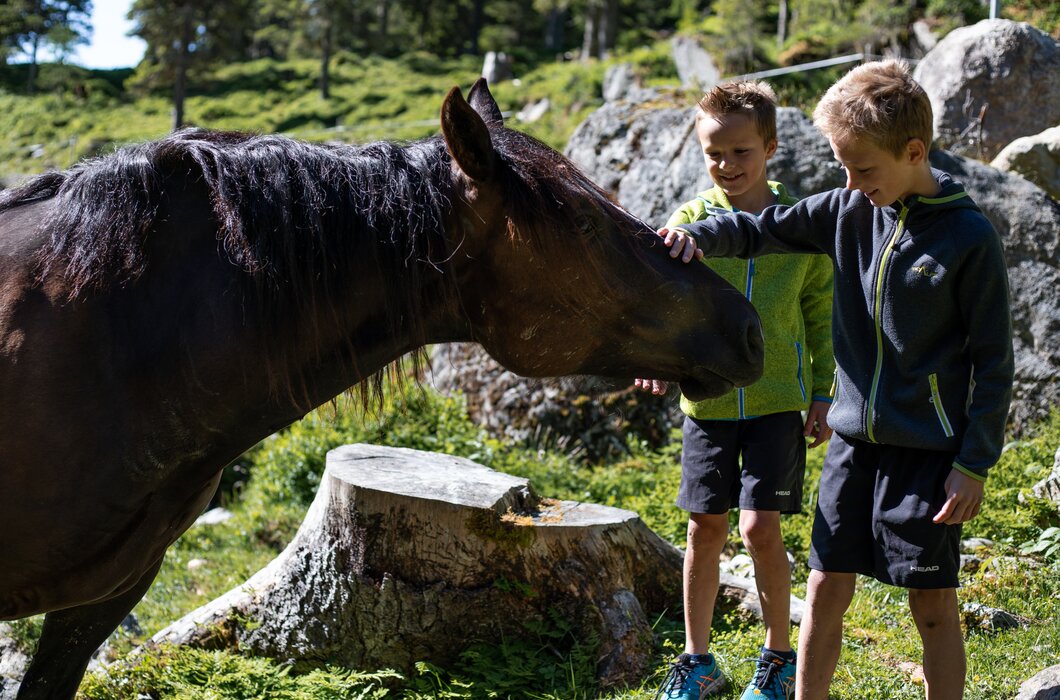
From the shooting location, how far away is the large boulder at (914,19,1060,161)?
753 cm

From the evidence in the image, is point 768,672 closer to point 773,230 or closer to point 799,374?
point 799,374

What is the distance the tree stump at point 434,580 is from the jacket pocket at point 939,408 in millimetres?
1692

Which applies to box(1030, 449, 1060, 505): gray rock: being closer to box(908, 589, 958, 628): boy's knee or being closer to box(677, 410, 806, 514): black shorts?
box(677, 410, 806, 514): black shorts

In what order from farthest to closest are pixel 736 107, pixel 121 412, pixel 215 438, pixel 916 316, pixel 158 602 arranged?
1. pixel 158 602
2. pixel 736 107
3. pixel 916 316
4. pixel 215 438
5. pixel 121 412

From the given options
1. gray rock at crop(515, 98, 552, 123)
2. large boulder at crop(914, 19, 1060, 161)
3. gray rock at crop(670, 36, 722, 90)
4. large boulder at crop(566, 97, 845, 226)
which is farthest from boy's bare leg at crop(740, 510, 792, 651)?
gray rock at crop(515, 98, 552, 123)

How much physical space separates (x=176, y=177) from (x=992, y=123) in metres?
7.38

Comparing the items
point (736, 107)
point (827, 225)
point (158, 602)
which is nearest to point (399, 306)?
point (827, 225)

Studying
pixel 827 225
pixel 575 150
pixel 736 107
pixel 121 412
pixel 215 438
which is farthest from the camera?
pixel 575 150

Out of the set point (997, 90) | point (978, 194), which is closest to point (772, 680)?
point (978, 194)

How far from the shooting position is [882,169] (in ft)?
7.77

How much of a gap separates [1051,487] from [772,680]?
7.14 ft

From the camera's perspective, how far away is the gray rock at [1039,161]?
6.75m

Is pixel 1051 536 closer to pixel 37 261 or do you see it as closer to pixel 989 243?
pixel 989 243

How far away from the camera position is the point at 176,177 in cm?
221
